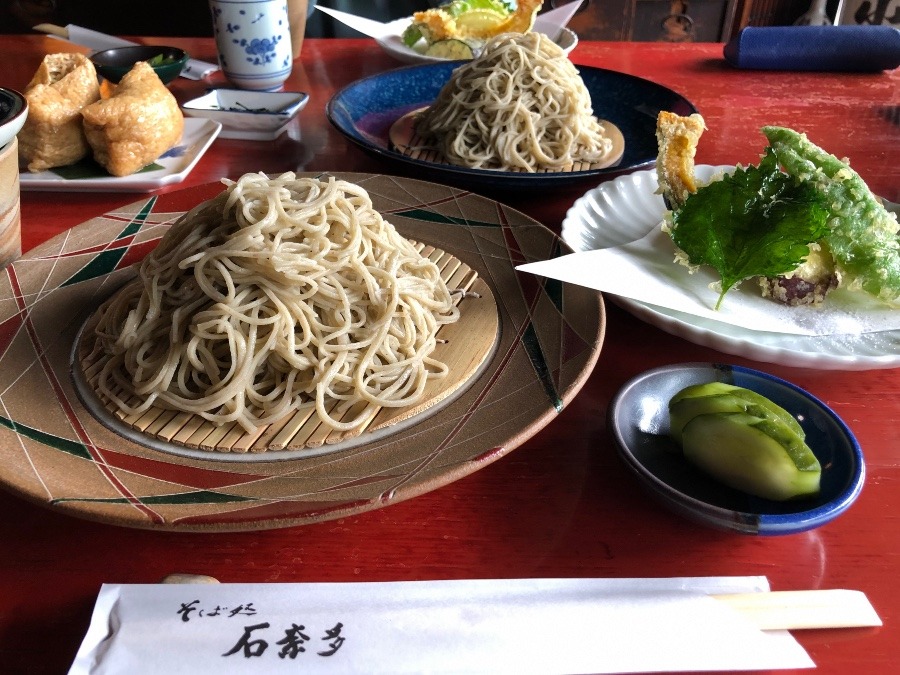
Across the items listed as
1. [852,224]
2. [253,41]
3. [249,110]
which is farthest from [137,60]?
[852,224]

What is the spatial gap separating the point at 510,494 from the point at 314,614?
386 millimetres

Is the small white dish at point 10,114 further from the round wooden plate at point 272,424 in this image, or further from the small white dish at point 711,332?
the small white dish at point 711,332

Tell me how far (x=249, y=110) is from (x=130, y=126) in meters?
0.59

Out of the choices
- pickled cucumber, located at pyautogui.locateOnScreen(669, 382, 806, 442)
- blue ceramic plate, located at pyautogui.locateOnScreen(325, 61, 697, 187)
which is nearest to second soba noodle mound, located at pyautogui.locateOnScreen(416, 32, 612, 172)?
blue ceramic plate, located at pyautogui.locateOnScreen(325, 61, 697, 187)

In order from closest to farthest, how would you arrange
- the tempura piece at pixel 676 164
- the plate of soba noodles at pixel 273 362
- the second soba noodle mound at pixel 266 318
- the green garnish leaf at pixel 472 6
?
the plate of soba noodles at pixel 273 362, the second soba noodle mound at pixel 266 318, the tempura piece at pixel 676 164, the green garnish leaf at pixel 472 6

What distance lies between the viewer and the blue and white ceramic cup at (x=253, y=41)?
2602 mm

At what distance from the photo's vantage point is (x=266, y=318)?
124cm

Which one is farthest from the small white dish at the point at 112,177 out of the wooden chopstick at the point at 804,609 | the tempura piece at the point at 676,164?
the wooden chopstick at the point at 804,609

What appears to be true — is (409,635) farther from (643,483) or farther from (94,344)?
(94,344)

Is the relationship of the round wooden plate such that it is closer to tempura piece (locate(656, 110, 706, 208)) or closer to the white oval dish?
tempura piece (locate(656, 110, 706, 208))

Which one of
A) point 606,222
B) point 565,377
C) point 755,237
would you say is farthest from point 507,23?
point 565,377

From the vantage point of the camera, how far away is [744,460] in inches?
39.1

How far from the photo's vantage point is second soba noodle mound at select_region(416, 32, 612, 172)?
2.22m

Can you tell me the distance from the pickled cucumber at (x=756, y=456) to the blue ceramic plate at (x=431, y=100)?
1.13 meters
